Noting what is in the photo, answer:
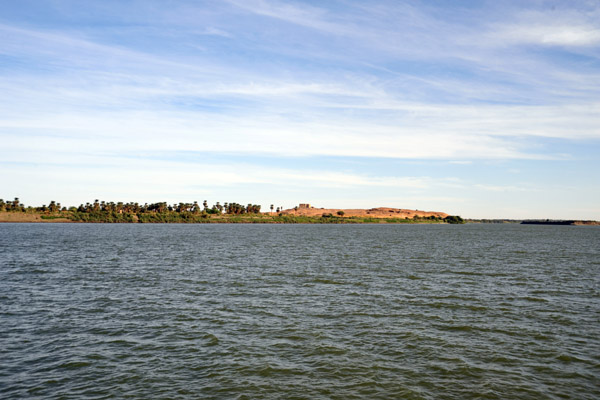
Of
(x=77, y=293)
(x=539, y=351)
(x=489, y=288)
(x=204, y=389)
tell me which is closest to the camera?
(x=204, y=389)

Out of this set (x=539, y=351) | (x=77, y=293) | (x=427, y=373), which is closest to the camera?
(x=427, y=373)

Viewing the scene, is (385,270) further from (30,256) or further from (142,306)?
(30,256)

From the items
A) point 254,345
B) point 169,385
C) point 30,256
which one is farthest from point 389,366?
point 30,256

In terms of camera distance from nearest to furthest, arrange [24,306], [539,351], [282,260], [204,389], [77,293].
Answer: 1. [204,389]
2. [539,351]
3. [24,306]
4. [77,293]
5. [282,260]

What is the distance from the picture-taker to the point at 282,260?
213 ft

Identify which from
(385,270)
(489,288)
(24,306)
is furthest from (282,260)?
(24,306)

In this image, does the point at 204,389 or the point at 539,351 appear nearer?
the point at 204,389

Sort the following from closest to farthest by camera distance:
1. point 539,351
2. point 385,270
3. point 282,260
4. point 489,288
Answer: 1. point 539,351
2. point 489,288
3. point 385,270
4. point 282,260

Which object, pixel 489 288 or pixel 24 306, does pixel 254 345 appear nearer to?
pixel 24 306

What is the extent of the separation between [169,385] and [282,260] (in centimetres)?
4748

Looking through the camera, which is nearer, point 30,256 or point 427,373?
point 427,373

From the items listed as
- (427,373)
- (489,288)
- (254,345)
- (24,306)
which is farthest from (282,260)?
(427,373)

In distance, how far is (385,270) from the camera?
177 feet

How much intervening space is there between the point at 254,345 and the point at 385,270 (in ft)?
111
